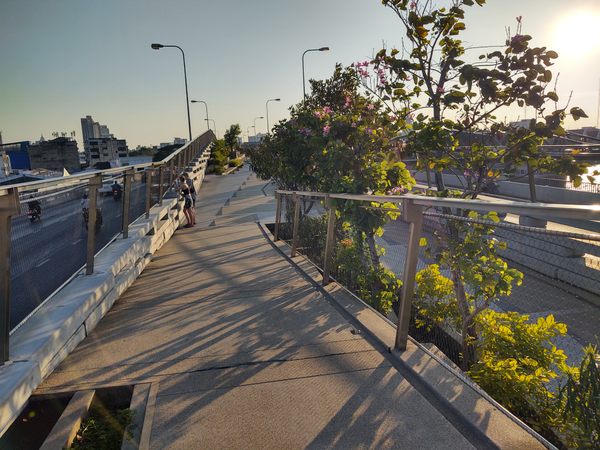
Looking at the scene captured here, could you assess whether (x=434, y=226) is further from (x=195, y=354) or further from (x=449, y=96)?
(x=195, y=354)

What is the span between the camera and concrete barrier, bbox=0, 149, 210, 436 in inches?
103

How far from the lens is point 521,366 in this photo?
10.2 ft

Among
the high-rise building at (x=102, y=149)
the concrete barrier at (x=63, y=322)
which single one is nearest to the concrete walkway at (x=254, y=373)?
the concrete barrier at (x=63, y=322)

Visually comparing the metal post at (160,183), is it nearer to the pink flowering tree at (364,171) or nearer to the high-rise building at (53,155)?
the pink flowering tree at (364,171)

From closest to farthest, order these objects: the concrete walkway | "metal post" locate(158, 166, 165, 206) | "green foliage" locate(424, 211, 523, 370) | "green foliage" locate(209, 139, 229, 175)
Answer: the concrete walkway, "green foliage" locate(424, 211, 523, 370), "metal post" locate(158, 166, 165, 206), "green foliage" locate(209, 139, 229, 175)

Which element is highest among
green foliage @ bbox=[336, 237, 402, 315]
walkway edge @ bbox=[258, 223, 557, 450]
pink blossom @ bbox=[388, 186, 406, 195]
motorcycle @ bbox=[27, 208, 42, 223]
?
motorcycle @ bbox=[27, 208, 42, 223]

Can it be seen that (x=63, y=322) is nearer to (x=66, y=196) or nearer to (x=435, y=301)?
(x=66, y=196)

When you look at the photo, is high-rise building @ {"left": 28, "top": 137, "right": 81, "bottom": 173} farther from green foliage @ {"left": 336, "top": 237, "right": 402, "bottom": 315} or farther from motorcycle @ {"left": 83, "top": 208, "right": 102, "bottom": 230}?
green foliage @ {"left": 336, "top": 237, "right": 402, "bottom": 315}

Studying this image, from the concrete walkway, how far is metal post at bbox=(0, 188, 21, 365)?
1.70ft

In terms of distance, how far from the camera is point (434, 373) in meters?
2.98

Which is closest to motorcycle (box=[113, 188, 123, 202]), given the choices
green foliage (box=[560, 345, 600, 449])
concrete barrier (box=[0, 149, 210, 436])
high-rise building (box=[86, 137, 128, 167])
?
concrete barrier (box=[0, 149, 210, 436])

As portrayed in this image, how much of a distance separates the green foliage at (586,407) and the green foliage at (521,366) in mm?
332

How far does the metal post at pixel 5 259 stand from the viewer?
2.61 m

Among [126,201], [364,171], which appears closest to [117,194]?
[126,201]
